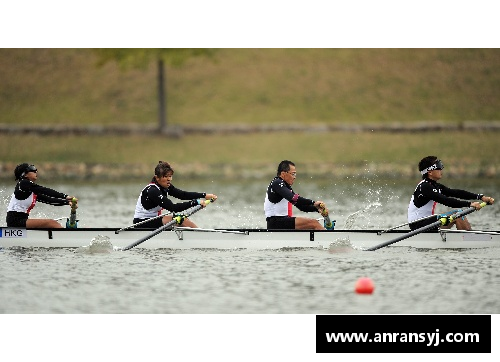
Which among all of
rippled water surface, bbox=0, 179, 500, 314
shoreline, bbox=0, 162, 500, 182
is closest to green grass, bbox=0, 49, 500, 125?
shoreline, bbox=0, 162, 500, 182

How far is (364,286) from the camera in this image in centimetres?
1766

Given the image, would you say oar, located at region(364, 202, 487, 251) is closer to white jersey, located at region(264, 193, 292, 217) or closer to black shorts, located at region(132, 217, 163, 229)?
white jersey, located at region(264, 193, 292, 217)

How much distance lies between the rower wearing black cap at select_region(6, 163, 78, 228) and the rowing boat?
0.62 ft

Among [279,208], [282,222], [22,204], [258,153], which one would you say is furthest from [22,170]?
[258,153]

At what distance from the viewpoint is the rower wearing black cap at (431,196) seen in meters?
21.1

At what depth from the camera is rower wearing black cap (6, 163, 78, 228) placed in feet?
71.7

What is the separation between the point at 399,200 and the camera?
34344 mm

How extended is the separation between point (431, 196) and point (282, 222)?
300 centimetres

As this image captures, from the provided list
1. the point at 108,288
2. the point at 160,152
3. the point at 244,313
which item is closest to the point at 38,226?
the point at 108,288

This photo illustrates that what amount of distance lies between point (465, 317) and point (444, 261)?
15.8 feet

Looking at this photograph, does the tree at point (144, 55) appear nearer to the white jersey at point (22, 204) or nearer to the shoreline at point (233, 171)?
the shoreline at point (233, 171)

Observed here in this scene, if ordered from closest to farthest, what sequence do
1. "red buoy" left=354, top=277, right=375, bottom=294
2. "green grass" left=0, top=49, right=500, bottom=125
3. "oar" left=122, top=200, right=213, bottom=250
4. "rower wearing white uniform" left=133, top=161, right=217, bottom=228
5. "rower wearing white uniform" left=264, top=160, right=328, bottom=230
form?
1. "red buoy" left=354, top=277, right=375, bottom=294
2. "rower wearing white uniform" left=264, top=160, right=328, bottom=230
3. "oar" left=122, top=200, right=213, bottom=250
4. "rower wearing white uniform" left=133, top=161, right=217, bottom=228
5. "green grass" left=0, top=49, right=500, bottom=125

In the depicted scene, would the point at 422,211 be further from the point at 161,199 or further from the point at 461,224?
the point at 161,199

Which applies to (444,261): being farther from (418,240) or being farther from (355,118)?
(355,118)
